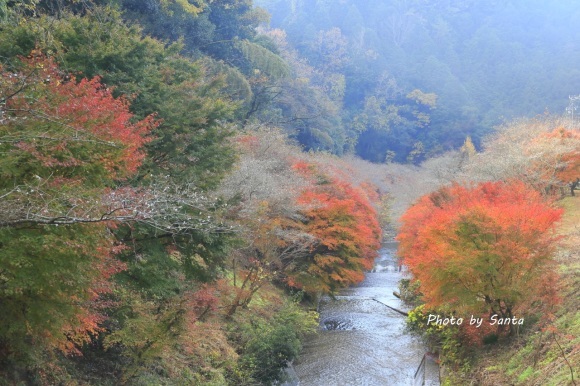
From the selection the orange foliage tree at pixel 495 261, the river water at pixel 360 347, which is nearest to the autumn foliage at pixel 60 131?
the orange foliage tree at pixel 495 261

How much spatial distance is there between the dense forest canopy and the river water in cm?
5207

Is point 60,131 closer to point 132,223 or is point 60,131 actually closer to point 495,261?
point 132,223

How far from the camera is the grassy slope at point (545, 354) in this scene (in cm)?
797

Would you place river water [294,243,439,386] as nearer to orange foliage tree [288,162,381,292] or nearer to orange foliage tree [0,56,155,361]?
orange foliage tree [288,162,381,292]

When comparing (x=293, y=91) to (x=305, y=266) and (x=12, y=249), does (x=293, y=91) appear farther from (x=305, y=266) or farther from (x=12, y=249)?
(x=12, y=249)

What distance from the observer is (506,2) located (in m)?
97.2

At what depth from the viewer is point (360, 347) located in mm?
16531

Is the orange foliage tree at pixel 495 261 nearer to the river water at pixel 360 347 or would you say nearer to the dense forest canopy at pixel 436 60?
the river water at pixel 360 347

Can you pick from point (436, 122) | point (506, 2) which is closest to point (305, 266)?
point (436, 122)

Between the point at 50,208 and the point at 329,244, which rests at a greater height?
the point at 50,208

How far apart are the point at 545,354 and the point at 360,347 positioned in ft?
26.9

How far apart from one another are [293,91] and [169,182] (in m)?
31.6

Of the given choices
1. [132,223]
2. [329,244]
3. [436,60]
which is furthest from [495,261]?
[436,60]

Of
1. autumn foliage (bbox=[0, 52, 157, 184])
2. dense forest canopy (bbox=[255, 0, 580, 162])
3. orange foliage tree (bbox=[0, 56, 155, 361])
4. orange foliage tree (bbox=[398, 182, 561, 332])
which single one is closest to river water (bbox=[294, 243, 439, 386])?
orange foliage tree (bbox=[398, 182, 561, 332])
